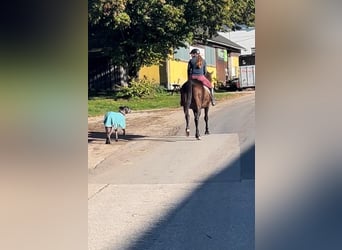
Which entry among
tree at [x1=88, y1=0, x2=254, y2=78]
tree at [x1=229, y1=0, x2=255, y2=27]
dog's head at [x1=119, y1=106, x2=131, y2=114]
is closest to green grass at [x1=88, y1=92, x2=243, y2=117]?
dog's head at [x1=119, y1=106, x2=131, y2=114]

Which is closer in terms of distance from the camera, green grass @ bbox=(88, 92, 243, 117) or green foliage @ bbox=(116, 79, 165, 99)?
green grass @ bbox=(88, 92, 243, 117)

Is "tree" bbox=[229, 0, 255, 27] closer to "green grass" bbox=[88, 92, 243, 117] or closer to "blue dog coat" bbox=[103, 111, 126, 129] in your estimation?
"green grass" bbox=[88, 92, 243, 117]

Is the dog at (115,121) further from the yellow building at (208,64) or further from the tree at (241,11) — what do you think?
the tree at (241,11)

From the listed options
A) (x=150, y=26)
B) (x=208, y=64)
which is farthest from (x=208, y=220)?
(x=150, y=26)

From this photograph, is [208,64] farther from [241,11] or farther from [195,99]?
[241,11]

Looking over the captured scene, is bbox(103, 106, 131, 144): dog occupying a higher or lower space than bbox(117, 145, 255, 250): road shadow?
higher
